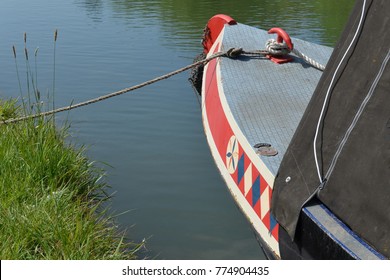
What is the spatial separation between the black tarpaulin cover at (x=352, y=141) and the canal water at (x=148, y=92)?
1.77m

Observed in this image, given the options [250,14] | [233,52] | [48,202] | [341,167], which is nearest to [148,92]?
[233,52]

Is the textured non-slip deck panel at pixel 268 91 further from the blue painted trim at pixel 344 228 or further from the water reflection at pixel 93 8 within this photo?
the water reflection at pixel 93 8

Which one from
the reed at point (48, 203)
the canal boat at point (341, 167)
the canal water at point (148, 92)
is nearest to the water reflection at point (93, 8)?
the canal water at point (148, 92)

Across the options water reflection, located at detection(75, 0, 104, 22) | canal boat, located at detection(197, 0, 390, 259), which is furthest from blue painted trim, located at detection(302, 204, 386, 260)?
water reflection, located at detection(75, 0, 104, 22)

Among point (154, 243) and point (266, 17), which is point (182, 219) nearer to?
point (154, 243)

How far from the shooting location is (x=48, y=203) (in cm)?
516

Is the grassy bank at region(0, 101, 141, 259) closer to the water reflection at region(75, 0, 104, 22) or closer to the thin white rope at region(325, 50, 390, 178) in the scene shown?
the thin white rope at region(325, 50, 390, 178)

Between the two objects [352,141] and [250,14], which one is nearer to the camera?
[352,141]

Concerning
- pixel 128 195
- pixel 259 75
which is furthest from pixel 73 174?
pixel 259 75

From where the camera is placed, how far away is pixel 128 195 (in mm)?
6820

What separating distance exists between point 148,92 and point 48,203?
213 inches

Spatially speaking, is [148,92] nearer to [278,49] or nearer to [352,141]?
[278,49]

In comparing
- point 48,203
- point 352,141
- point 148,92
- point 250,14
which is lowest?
point 250,14

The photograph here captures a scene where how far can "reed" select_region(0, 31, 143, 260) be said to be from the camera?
466 cm
